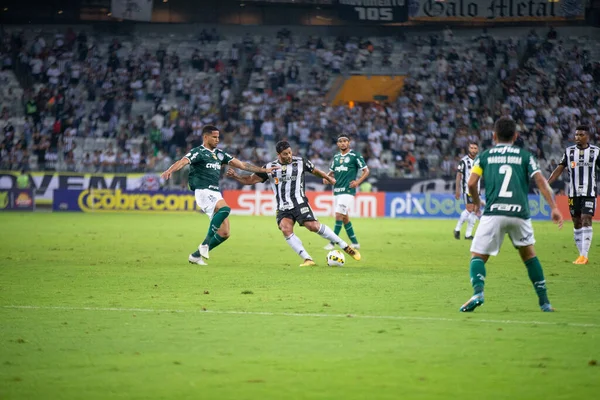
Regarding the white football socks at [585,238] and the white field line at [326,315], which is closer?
the white field line at [326,315]

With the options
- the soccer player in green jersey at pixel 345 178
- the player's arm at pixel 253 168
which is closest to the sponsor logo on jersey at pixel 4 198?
the soccer player in green jersey at pixel 345 178

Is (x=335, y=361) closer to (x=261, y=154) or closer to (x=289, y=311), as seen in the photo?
(x=289, y=311)

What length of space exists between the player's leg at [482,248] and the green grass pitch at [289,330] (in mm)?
284

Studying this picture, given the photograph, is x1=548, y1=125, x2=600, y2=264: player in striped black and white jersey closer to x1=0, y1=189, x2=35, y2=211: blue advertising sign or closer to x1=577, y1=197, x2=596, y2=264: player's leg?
x1=577, y1=197, x2=596, y2=264: player's leg

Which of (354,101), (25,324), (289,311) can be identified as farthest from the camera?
(354,101)

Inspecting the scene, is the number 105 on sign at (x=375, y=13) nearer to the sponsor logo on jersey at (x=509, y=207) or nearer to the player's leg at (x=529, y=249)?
the player's leg at (x=529, y=249)

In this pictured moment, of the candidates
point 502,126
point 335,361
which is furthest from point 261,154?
point 335,361

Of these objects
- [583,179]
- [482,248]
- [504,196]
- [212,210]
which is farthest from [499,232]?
[212,210]

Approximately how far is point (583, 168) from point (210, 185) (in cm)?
694

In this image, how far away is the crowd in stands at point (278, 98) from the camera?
4275 centimetres

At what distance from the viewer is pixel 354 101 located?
47688 millimetres

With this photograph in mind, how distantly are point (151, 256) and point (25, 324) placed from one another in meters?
9.71

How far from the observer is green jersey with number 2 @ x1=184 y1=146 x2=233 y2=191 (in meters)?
17.4

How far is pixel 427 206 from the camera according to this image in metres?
39.3
